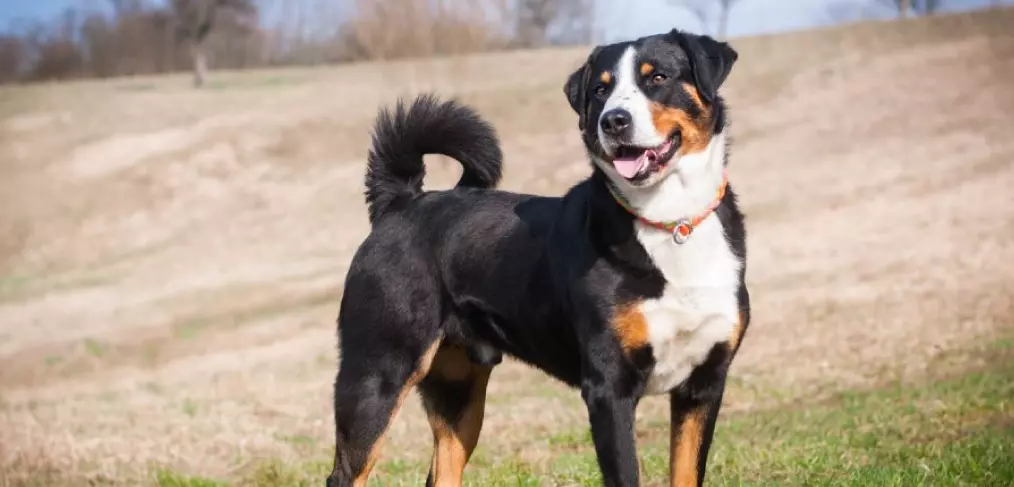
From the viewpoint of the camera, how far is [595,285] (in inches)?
165

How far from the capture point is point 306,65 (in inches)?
1928

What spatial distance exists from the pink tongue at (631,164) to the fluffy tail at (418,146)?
4.43 ft

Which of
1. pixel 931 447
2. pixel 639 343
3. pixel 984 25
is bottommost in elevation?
pixel 984 25

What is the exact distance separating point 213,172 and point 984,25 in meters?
22.9

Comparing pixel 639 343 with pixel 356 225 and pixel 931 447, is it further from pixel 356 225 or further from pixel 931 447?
pixel 356 225

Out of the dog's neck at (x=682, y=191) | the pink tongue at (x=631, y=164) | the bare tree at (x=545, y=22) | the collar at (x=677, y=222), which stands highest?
the pink tongue at (x=631, y=164)

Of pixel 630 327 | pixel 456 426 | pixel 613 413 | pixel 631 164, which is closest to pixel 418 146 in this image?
pixel 456 426

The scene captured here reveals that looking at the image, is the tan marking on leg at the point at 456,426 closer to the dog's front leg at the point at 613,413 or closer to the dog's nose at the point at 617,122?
the dog's front leg at the point at 613,413

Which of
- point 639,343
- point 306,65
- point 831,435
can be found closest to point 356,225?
point 831,435

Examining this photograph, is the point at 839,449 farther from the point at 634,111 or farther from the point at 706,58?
the point at 634,111

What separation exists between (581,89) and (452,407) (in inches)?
65.4

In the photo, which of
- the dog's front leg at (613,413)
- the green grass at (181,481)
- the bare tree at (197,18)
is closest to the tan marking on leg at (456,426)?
the dog's front leg at (613,413)

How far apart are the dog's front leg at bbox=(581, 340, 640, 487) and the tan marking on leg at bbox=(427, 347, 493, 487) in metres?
1.21

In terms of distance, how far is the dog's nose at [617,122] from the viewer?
4.08m
